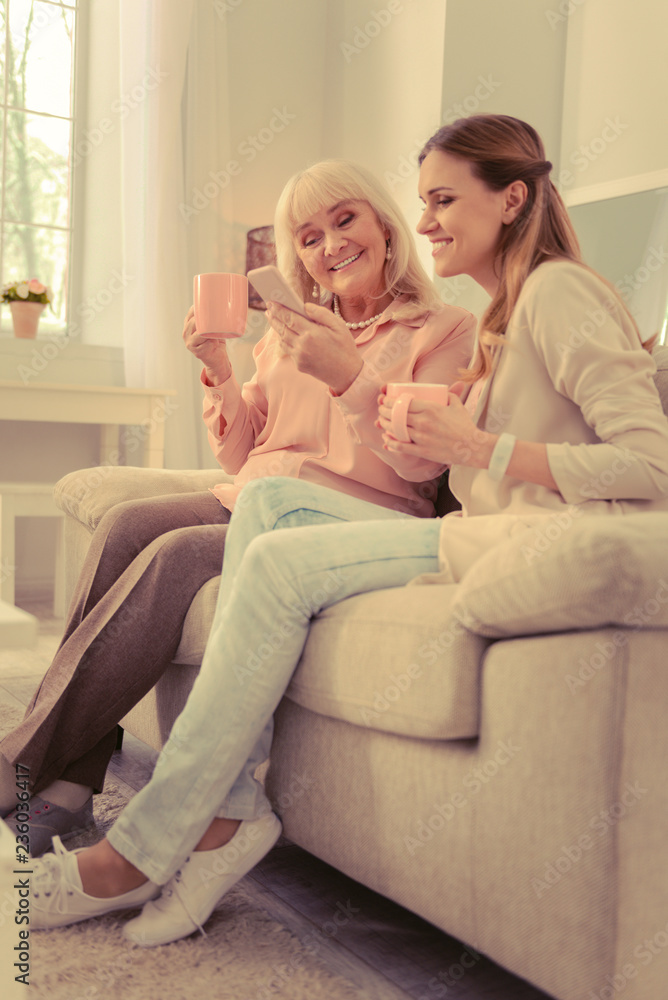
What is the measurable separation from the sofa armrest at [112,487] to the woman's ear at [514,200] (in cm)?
85

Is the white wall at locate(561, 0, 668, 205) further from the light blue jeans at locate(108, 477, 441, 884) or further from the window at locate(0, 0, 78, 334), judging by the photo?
the light blue jeans at locate(108, 477, 441, 884)

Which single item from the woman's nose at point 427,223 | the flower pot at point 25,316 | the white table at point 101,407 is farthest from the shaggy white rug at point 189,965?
the flower pot at point 25,316

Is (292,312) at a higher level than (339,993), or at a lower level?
higher

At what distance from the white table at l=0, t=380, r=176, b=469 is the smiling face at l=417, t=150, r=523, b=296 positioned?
1.93m

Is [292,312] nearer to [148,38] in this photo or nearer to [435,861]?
[435,861]

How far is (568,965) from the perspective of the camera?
0.80m

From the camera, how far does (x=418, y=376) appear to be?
59.9 inches

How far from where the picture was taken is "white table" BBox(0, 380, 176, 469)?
3111 millimetres

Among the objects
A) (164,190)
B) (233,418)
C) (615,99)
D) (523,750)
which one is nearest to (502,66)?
(615,99)

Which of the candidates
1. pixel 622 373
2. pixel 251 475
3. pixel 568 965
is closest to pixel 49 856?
pixel 568 965

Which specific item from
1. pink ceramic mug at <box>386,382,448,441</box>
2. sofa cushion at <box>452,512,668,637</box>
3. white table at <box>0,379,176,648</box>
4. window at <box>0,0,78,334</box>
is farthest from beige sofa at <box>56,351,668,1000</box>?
window at <box>0,0,78,334</box>

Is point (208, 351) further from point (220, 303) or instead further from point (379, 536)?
point (379, 536)

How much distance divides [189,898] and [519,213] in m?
0.99

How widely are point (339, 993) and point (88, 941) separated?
1.00 feet
